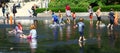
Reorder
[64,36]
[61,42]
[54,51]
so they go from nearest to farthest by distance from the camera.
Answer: [54,51] → [61,42] → [64,36]

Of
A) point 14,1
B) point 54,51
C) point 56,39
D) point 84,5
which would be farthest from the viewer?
point 14,1

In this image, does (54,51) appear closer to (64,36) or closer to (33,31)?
(33,31)

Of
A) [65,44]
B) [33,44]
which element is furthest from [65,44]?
[33,44]

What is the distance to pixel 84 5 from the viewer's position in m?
63.7

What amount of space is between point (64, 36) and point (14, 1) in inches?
1668

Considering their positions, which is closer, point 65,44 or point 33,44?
point 65,44

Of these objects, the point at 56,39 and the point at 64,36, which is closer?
the point at 56,39

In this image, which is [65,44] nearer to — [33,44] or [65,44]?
[65,44]

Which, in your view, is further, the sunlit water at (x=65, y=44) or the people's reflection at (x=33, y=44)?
the people's reflection at (x=33, y=44)

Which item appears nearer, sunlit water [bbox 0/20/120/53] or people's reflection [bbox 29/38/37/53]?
sunlit water [bbox 0/20/120/53]

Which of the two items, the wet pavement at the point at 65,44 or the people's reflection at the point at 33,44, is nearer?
the wet pavement at the point at 65,44

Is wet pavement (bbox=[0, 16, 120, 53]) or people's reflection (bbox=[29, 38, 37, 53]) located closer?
wet pavement (bbox=[0, 16, 120, 53])

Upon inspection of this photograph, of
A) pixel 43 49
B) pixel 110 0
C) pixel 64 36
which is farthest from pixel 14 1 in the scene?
pixel 43 49

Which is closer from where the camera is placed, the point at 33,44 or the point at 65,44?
the point at 65,44
